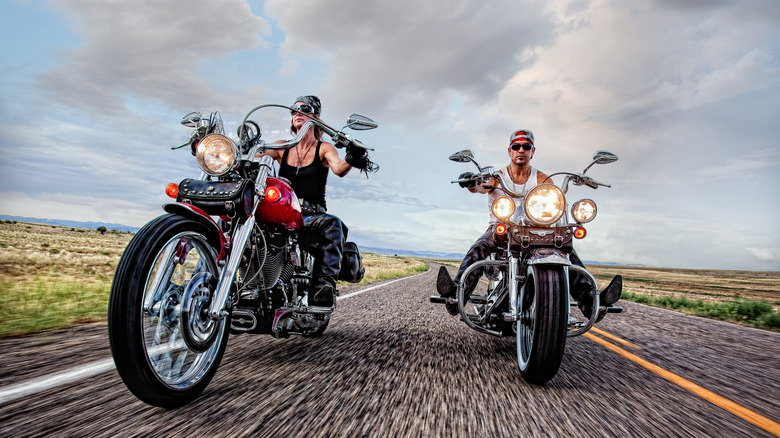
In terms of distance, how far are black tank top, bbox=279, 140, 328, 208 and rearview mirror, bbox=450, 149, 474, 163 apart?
47.6 inches

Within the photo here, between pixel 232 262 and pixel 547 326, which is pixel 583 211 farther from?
pixel 232 262

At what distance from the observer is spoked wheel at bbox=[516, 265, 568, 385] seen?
2.52m

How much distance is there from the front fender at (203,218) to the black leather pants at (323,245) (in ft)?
3.05

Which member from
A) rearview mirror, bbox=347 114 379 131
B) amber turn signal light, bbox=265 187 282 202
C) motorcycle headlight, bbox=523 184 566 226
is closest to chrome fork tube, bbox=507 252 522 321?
motorcycle headlight, bbox=523 184 566 226

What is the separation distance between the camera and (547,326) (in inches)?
99.9

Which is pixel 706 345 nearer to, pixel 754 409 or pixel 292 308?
pixel 754 409

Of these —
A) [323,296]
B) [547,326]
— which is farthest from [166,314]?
[547,326]

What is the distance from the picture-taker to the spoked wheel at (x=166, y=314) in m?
1.70

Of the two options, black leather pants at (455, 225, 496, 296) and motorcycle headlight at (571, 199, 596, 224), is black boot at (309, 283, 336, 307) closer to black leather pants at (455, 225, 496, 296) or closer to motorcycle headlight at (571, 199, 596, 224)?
black leather pants at (455, 225, 496, 296)

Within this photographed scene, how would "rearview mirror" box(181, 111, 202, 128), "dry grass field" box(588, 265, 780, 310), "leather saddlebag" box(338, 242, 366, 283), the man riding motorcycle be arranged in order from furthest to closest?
"dry grass field" box(588, 265, 780, 310) < "leather saddlebag" box(338, 242, 366, 283) < the man riding motorcycle < "rearview mirror" box(181, 111, 202, 128)

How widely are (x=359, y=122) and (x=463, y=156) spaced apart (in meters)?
1.12

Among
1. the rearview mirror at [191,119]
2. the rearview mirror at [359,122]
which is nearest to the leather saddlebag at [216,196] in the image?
the rearview mirror at [191,119]

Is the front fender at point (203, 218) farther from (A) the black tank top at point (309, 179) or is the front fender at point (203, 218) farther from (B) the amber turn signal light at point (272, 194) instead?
(A) the black tank top at point (309, 179)

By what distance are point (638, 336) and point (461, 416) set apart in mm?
3899
